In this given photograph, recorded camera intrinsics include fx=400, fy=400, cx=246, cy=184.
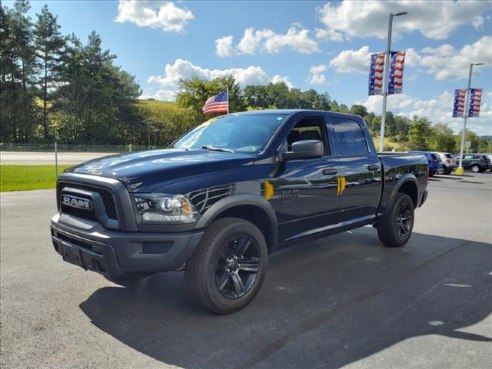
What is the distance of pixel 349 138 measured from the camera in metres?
5.16

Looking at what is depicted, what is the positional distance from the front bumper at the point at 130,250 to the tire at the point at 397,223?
364 cm

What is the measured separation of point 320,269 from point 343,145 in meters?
1.58

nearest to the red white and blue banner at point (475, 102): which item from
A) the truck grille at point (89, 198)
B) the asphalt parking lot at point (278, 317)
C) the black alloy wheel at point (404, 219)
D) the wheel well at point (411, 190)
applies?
the wheel well at point (411, 190)

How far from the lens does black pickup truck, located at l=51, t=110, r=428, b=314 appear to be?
3164 mm

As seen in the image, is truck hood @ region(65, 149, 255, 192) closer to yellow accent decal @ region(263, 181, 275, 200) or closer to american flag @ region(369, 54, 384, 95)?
yellow accent decal @ region(263, 181, 275, 200)

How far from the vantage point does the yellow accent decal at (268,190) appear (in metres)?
3.83

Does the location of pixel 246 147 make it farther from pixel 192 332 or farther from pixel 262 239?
pixel 192 332

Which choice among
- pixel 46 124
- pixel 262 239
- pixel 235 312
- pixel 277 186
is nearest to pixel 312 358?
pixel 235 312

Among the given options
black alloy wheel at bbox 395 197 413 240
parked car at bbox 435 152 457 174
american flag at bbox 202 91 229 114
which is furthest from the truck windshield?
parked car at bbox 435 152 457 174

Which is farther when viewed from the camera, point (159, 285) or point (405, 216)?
point (405, 216)

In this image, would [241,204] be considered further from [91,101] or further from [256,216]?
[91,101]

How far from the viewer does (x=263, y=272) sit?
386 centimetres

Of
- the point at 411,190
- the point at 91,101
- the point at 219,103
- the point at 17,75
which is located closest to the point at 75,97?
the point at 91,101

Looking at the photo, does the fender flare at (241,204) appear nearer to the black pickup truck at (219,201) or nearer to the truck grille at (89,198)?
the black pickup truck at (219,201)
